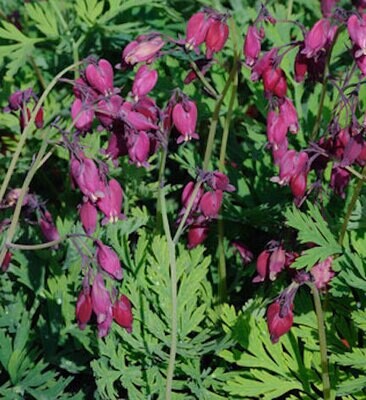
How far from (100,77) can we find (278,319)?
2.88 feet

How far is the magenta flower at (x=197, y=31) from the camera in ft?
8.05

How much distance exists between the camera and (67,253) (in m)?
2.95

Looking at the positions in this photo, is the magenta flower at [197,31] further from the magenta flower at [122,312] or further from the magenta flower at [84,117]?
the magenta flower at [122,312]

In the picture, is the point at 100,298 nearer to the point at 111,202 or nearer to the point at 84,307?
the point at 84,307

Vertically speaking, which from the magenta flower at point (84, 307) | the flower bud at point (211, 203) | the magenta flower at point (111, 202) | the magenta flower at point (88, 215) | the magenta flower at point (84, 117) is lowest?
the magenta flower at point (84, 307)

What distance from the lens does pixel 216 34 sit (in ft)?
7.99

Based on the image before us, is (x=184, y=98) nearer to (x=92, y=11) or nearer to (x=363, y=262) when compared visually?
(x=363, y=262)

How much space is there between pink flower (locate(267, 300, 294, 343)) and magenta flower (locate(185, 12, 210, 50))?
83 cm

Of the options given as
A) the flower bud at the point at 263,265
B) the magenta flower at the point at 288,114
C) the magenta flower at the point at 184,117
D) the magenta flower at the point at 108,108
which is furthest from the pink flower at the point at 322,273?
the magenta flower at the point at 108,108

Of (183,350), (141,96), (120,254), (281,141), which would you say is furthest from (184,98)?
(183,350)

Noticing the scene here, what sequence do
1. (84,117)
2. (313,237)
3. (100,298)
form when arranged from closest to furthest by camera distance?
(100,298) → (84,117) → (313,237)

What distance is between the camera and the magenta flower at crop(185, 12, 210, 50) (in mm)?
2455

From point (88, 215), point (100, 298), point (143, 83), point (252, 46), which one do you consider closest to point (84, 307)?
point (100, 298)

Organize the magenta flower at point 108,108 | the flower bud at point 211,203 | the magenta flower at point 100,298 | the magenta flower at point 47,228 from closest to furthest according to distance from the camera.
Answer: the magenta flower at point 100,298 → the magenta flower at point 108,108 → the flower bud at point 211,203 → the magenta flower at point 47,228
